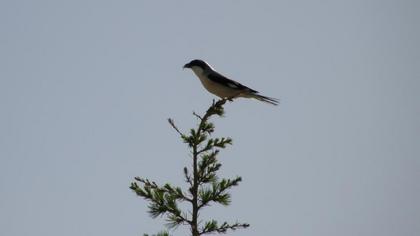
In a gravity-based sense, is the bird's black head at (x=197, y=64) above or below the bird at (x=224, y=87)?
above

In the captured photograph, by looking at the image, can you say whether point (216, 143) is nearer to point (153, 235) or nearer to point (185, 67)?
point (153, 235)

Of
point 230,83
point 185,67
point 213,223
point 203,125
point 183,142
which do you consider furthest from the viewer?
point 185,67

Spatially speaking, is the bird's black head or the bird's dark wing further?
the bird's black head

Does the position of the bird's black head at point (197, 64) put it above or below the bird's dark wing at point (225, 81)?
above

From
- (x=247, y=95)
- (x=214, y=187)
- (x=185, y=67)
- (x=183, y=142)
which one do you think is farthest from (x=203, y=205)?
(x=185, y=67)

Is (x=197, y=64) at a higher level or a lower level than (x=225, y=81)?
higher

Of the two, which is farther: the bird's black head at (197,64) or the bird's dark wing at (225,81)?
the bird's black head at (197,64)

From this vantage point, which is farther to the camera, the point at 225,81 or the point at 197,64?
the point at 197,64

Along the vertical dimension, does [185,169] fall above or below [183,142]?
below

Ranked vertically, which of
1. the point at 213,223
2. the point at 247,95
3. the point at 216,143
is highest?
the point at 247,95

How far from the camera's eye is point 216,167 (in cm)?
738

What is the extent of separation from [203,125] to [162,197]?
1.28m

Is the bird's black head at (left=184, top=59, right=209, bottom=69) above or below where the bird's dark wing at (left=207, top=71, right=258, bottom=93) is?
above

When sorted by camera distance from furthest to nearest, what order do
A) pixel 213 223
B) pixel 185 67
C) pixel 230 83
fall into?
1. pixel 185 67
2. pixel 230 83
3. pixel 213 223
